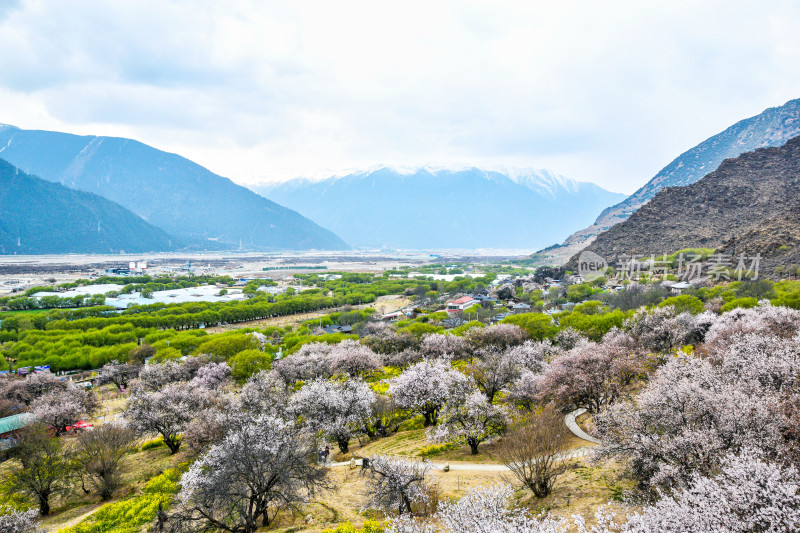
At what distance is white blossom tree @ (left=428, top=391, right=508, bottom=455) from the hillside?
260ft

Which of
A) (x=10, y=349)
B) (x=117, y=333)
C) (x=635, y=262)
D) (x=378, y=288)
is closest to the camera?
(x=10, y=349)

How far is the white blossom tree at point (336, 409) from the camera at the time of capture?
86.6 ft

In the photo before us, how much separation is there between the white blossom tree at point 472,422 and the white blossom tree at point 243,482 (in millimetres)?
8635

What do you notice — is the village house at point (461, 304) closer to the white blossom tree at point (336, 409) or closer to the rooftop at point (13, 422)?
the white blossom tree at point (336, 409)

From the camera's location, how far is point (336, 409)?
26.8 m

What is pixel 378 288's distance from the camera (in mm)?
122312

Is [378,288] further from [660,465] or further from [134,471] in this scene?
[660,465]

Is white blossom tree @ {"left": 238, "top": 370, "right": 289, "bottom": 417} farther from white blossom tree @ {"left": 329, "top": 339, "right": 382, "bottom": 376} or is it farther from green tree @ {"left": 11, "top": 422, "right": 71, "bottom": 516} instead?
green tree @ {"left": 11, "top": 422, "right": 71, "bottom": 516}

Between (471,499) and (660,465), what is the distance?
19.2 ft

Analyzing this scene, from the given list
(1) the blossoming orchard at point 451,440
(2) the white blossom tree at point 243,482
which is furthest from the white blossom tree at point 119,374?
(2) the white blossom tree at point 243,482

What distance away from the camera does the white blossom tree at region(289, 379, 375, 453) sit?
26391mm

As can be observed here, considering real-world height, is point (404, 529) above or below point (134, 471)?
above

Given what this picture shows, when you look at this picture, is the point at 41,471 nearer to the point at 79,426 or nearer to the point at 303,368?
the point at 79,426

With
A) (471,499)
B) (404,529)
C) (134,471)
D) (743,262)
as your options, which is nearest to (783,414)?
(471,499)
